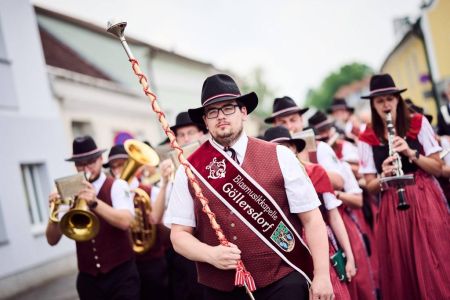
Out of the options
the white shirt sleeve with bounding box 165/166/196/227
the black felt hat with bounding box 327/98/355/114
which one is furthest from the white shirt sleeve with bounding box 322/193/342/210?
the black felt hat with bounding box 327/98/355/114

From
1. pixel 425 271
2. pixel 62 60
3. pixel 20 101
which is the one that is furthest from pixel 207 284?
pixel 62 60

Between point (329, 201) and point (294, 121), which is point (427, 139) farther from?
point (294, 121)

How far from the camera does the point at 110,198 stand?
5.61m

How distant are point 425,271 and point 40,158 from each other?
417 inches

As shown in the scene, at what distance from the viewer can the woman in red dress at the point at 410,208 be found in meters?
4.65

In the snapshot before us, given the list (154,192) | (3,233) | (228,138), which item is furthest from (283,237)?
(3,233)

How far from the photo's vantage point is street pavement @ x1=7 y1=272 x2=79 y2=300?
32.7 feet

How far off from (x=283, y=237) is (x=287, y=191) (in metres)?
0.29

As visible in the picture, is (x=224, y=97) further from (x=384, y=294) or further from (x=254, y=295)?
(x=384, y=294)

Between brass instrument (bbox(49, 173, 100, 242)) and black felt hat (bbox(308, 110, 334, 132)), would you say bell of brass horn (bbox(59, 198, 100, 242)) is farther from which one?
black felt hat (bbox(308, 110, 334, 132))

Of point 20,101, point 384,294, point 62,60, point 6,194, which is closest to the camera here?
point 384,294

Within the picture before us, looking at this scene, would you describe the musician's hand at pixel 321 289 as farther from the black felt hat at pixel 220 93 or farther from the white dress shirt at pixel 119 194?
the white dress shirt at pixel 119 194

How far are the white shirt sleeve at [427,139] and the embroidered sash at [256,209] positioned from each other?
2.11 m

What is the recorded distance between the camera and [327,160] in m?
5.40
